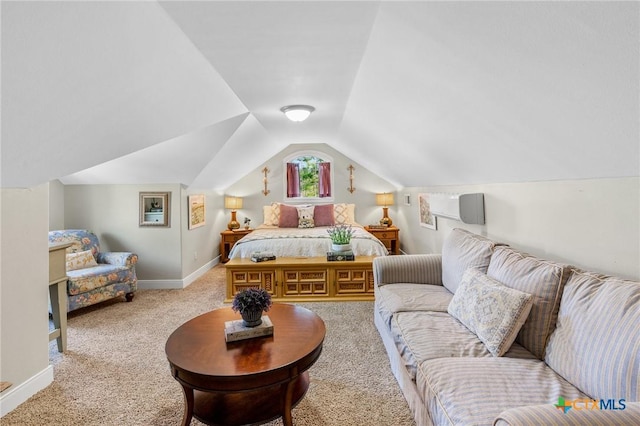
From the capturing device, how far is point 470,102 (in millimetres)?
1835

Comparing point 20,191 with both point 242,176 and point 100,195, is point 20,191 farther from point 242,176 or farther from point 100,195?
point 242,176

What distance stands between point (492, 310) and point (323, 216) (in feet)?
12.9

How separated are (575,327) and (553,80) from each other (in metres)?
1.07

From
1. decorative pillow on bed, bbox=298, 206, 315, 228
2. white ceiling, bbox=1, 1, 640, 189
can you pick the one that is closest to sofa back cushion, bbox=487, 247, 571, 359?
white ceiling, bbox=1, 1, 640, 189

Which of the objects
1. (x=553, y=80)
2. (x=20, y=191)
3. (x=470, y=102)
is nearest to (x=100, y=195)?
(x=20, y=191)

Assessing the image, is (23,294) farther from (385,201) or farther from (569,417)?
(385,201)

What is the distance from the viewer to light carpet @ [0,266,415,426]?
1743 millimetres

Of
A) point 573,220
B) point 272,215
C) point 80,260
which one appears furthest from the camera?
point 272,215

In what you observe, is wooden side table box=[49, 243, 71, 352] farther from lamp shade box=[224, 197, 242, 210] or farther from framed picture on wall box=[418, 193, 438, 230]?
framed picture on wall box=[418, 193, 438, 230]

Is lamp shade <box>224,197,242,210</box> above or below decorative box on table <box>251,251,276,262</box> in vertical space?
above

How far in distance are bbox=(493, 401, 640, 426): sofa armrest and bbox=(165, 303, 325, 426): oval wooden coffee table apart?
3.01ft

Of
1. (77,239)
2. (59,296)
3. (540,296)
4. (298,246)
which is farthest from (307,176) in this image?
(540,296)

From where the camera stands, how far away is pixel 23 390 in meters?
1.90

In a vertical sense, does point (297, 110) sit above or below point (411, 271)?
above
